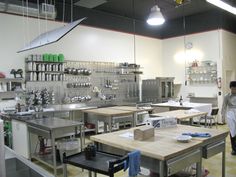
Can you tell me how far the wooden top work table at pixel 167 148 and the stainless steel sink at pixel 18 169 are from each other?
91 cm

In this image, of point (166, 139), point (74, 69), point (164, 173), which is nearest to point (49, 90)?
point (74, 69)

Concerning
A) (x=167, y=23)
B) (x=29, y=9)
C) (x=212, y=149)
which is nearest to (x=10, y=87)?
(x=29, y=9)

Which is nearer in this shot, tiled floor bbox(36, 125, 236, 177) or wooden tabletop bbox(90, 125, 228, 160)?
wooden tabletop bbox(90, 125, 228, 160)

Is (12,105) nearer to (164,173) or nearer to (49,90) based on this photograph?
(49,90)

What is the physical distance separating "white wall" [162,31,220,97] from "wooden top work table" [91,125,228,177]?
18.4 feet

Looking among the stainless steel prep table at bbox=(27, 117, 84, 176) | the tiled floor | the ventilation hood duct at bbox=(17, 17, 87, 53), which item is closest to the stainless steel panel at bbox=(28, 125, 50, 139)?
the stainless steel prep table at bbox=(27, 117, 84, 176)

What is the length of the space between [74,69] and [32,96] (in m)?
1.43

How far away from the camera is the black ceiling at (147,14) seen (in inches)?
273

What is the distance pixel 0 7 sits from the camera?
5.15 m

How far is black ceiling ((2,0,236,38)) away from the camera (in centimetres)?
694

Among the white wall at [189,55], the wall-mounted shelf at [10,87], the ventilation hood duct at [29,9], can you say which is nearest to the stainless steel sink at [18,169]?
the wall-mounted shelf at [10,87]

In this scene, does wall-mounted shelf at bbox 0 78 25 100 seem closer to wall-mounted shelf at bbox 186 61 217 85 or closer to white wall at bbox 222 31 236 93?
wall-mounted shelf at bbox 186 61 217 85

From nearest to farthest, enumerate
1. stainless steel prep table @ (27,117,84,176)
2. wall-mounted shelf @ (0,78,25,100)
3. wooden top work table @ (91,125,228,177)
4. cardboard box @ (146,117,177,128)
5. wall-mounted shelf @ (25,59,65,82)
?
wooden top work table @ (91,125,228,177) < cardboard box @ (146,117,177,128) < stainless steel prep table @ (27,117,84,176) < wall-mounted shelf @ (0,78,25,100) < wall-mounted shelf @ (25,59,65,82)

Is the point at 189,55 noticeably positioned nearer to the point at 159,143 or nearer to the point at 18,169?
the point at 159,143
